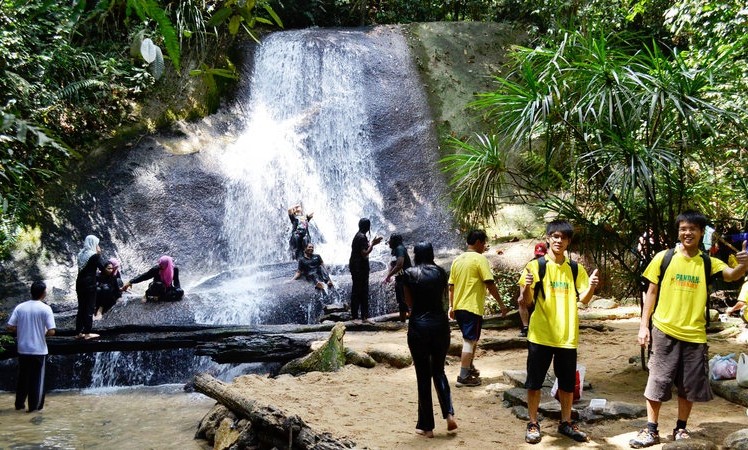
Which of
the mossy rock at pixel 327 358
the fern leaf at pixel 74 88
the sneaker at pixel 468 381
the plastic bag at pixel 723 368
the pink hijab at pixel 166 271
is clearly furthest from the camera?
the fern leaf at pixel 74 88

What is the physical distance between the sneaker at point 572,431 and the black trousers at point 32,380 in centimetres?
626

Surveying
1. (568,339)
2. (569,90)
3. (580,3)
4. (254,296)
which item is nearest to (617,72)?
(569,90)

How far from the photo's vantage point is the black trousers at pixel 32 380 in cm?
794

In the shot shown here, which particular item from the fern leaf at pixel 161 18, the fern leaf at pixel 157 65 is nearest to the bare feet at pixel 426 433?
the fern leaf at pixel 157 65

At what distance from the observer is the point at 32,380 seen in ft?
26.1

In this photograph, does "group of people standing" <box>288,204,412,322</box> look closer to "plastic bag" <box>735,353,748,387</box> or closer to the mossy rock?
the mossy rock

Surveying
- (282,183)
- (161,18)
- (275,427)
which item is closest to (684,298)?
(275,427)

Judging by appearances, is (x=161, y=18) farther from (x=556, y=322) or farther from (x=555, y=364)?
(x=555, y=364)

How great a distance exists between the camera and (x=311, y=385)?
707 cm

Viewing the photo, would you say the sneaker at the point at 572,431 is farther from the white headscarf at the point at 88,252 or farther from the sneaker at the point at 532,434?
the white headscarf at the point at 88,252

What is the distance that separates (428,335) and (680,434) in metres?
1.85

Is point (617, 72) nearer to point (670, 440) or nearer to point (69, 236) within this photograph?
point (670, 440)

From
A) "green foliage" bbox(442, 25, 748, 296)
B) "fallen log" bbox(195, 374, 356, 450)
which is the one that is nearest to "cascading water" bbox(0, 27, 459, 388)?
"fallen log" bbox(195, 374, 356, 450)

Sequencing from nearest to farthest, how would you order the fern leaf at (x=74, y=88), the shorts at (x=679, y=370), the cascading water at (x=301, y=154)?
the shorts at (x=679, y=370)
the fern leaf at (x=74, y=88)
the cascading water at (x=301, y=154)
